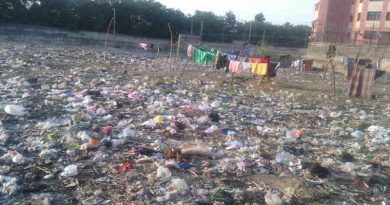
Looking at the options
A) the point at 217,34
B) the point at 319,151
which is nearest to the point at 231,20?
the point at 217,34

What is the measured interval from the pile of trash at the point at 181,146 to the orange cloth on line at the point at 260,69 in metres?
1.98

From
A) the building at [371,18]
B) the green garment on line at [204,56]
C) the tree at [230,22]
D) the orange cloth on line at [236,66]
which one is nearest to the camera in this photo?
the orange cloth on line at [236,66]

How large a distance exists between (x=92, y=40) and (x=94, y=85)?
15.2 meters

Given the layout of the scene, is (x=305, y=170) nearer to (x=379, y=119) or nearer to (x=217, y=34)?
(x=379, y=119)

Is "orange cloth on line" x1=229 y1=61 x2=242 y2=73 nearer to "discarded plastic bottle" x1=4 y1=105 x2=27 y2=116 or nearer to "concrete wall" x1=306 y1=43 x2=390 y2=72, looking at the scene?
"discarded plastic bottle" x1=4 y1=105 x2=27 y2=116

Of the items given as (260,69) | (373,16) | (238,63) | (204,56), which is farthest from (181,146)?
(373,16)

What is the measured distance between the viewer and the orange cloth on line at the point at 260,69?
12273mm

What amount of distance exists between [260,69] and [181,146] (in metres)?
7.22

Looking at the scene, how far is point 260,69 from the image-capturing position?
40.6 ft

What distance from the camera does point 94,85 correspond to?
1005 centimetres

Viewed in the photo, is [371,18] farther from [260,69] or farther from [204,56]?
[260,69]

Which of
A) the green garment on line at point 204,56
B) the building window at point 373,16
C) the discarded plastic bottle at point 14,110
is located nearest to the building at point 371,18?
the building window at point 373,16

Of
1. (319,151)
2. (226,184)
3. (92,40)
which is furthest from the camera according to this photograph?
(92,40)

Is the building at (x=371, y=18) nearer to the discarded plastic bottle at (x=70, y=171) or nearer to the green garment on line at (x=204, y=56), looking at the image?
the green garment on line at (x=204, y=56)
